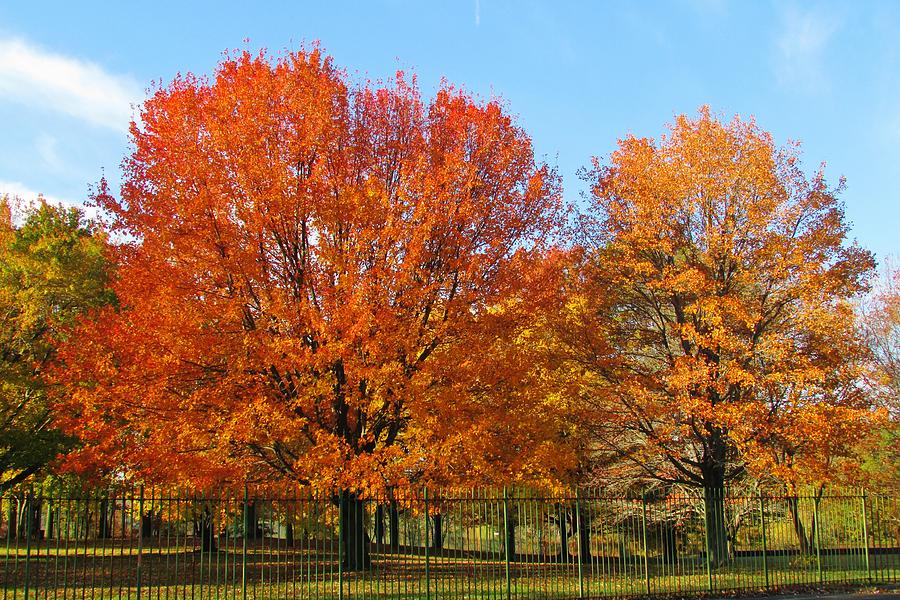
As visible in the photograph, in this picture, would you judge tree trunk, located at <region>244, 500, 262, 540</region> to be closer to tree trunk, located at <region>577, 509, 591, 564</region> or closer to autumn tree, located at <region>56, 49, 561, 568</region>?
autumn tree, located at <region>56, 49, 561, 568</region>

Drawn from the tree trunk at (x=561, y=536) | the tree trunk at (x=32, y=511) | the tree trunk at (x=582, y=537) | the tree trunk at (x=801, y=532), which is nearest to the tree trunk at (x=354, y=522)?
the tree trunk at (x=561, y=536)

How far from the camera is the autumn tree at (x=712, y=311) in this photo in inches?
771

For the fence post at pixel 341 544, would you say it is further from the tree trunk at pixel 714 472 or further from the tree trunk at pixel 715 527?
the tree trunk at pixel 714 472

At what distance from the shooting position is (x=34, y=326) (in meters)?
27.2

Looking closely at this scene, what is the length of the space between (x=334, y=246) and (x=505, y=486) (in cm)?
661

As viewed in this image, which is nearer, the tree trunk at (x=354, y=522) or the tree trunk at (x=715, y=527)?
the tree trunk at (x=354, y=522)

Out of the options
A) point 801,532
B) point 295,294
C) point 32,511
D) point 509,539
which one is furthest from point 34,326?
point 801,532

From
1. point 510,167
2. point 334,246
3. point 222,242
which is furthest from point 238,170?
point 510,167

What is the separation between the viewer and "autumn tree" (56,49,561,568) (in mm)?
15273

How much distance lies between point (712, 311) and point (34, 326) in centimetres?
2373

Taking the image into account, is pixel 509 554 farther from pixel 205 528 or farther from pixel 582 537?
pixel 205 528

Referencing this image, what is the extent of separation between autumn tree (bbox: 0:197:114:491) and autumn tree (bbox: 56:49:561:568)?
1069 centimetres

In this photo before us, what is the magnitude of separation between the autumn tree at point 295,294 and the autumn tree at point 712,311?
4666mm

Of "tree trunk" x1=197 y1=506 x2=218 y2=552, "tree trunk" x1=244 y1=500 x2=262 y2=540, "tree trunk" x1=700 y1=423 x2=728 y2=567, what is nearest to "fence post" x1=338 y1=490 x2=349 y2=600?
"tree trunk" x1=244 y1=500 x2=262 y2=540
